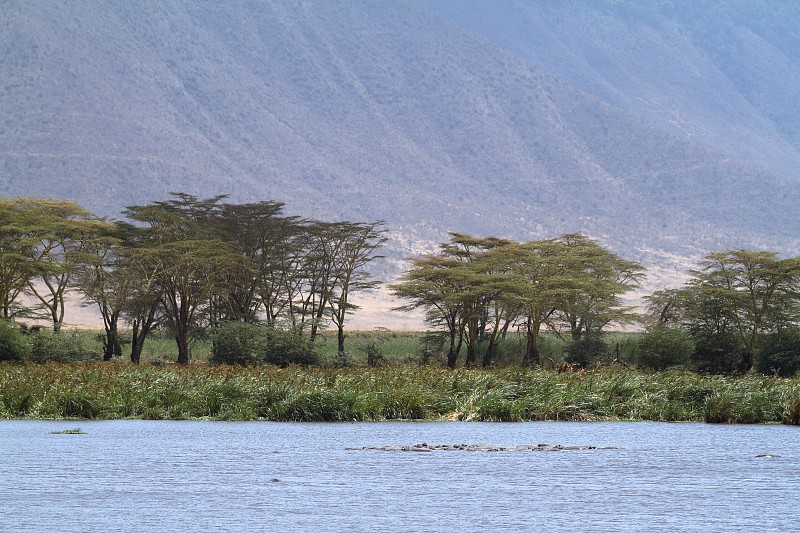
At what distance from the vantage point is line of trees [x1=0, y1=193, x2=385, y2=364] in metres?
70.4

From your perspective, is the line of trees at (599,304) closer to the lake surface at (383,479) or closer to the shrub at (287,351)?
the shrub at (287,351)

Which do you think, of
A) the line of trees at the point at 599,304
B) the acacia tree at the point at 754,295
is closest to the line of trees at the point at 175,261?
the line of trees at the point at 599,304

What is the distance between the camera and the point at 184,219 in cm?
7962

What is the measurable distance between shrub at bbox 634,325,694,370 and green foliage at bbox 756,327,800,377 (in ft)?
12.4

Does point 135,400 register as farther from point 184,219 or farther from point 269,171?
point 269,171

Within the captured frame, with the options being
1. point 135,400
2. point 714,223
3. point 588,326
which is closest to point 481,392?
point 135,400

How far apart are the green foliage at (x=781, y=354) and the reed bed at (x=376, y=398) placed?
23.4 metres

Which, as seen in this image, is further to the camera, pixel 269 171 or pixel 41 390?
pixel 269 171

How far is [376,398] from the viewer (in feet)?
125

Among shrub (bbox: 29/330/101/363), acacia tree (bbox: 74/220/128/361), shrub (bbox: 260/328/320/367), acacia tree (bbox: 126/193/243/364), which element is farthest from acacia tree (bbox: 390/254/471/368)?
shrub (bbox: 29/330/101/363)

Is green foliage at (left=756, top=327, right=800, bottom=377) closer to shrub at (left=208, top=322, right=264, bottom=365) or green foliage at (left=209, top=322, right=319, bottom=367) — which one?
green foliage at (left=209, top=322, right=319, bottom=367)

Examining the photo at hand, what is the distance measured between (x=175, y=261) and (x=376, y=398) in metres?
34.4

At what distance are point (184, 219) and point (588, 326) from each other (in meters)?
26.3

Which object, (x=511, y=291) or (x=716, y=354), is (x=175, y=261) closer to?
(x=511, y=291)
